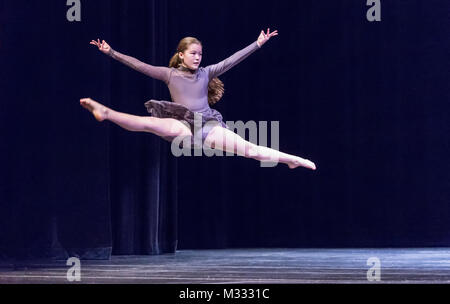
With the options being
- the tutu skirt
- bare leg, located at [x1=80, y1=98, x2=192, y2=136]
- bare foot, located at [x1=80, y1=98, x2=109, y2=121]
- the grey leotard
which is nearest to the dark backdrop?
the grey leotard

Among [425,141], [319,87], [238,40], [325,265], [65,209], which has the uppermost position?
[238,40]

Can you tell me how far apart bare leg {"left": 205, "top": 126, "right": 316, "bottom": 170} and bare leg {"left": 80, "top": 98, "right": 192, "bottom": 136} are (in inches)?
6.5

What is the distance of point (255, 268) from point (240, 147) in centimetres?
116

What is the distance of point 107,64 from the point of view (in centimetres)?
632

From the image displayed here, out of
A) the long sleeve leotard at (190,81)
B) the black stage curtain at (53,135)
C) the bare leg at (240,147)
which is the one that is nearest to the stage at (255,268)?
the black stage curtain at (53,135)

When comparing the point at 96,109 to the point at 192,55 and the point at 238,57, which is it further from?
the point at 238,57

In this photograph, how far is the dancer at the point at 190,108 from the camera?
14.5 feet

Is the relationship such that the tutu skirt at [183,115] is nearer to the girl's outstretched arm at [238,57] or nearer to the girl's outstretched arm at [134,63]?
the girl's outstretched arm at [134,63]

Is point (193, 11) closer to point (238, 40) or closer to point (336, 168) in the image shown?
point (238, 40)

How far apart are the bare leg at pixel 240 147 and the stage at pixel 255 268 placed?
746 millimetres

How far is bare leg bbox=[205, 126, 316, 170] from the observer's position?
4469 mm

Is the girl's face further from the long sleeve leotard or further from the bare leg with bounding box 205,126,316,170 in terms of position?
the bare leg with bounding box 205,126,316,170

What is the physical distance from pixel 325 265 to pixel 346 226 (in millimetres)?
1951

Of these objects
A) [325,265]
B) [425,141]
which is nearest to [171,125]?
[325,265]
